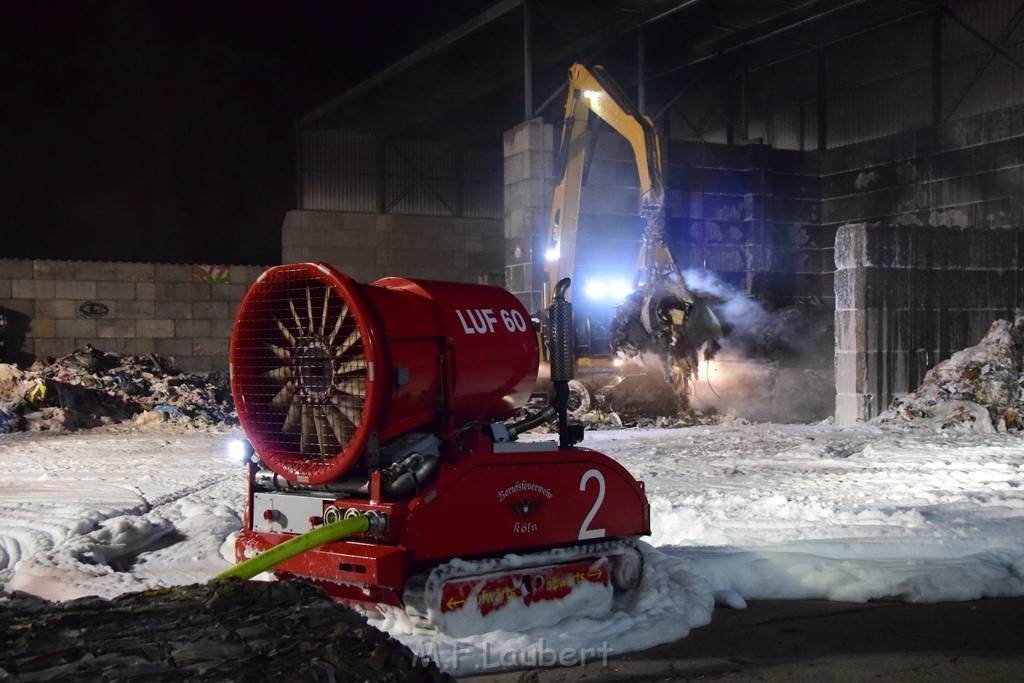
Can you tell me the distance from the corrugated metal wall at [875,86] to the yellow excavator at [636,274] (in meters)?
6.37

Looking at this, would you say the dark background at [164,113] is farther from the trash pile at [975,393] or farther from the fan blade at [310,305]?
the fan blade at [310,305]

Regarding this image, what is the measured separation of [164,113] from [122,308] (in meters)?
6.35

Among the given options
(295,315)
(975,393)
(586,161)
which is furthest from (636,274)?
(295,315)

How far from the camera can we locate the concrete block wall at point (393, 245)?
23906 mm

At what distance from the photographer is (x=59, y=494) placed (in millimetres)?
8727

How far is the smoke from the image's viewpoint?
1728 centimetres

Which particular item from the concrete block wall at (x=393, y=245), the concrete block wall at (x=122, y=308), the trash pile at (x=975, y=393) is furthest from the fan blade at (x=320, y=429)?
the concrete block wall at (x=393, y=245)

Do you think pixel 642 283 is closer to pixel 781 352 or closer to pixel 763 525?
pixel 781 352

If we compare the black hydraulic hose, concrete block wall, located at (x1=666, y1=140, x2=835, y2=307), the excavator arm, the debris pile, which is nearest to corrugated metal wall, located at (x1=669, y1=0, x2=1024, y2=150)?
concrete block wall, located at (x1=666, y1=140, x2=835, y2=307)

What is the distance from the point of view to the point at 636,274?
15562mm

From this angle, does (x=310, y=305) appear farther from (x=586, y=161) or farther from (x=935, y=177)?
(x=935, y=177)

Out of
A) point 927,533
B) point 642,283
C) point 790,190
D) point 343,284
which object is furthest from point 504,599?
point 790,190

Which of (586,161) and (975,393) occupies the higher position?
(586,161)

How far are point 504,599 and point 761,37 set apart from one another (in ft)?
60.1
